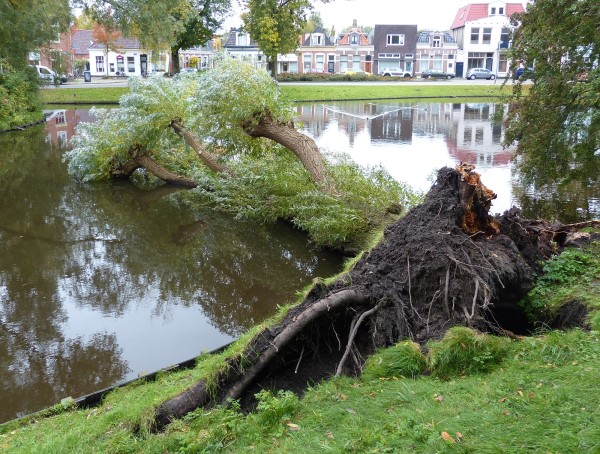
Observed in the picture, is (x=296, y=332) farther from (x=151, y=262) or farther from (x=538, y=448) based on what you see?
(x=151, y=262)

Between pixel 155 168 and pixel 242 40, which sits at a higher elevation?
pixel 242 40

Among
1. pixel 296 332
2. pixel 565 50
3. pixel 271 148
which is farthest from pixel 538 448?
pixel 271 148

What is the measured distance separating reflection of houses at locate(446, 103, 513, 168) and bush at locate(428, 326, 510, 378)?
32.7ft

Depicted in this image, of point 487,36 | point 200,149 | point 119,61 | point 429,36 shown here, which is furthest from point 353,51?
point 200,149

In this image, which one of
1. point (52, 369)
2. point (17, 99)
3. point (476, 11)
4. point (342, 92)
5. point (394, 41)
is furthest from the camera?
point (394, 41)

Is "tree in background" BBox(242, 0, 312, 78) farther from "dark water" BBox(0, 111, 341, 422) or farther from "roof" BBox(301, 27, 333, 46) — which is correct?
"dark water" BBox(0, 111, 341, 422)

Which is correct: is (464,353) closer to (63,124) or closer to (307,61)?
(63,124)

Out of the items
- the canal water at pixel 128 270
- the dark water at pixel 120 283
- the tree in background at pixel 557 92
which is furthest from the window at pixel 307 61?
the tree in background at pixel 557 92

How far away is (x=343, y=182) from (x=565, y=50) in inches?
201

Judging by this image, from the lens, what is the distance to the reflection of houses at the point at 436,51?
240 ft

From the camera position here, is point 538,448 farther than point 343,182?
No

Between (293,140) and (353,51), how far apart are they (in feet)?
211

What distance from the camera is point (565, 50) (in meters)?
11.6

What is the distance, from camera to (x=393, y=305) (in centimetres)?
607
